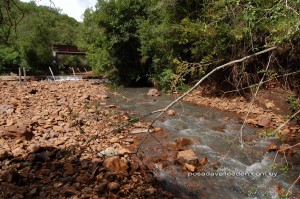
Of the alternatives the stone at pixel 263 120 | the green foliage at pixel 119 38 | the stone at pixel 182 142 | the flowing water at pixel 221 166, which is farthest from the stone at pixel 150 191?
the green foliage at pixel 119 38

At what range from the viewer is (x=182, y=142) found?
242 inches

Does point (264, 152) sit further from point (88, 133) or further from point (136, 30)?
point (136, 30)

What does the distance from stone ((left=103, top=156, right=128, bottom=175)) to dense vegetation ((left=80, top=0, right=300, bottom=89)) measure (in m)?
3.91

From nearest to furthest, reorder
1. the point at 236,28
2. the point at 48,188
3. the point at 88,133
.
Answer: the point at 48,188 → the point at 88,133 → the point at 236,28

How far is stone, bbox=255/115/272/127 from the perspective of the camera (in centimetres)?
721

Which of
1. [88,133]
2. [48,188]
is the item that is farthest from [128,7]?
[48,188]

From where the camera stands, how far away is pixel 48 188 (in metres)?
3.90

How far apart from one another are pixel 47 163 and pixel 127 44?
437 inches

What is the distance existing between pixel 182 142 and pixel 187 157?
864mm

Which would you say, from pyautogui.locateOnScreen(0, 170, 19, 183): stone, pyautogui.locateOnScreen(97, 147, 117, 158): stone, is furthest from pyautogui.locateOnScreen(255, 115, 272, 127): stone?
pyautogui.locateOnScreen(0, 170, 19, 183): stone

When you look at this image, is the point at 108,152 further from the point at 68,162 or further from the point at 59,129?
the point at 59,129

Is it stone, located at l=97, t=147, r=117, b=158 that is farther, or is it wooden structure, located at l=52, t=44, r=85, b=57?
wooden structure, located at l=52, t=44, r=85, b=57

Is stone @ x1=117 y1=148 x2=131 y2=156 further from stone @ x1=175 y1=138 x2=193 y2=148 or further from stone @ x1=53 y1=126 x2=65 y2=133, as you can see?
stone @ x1=53 y1=126 x2=65 y2=133

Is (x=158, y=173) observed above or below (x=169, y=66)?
below
